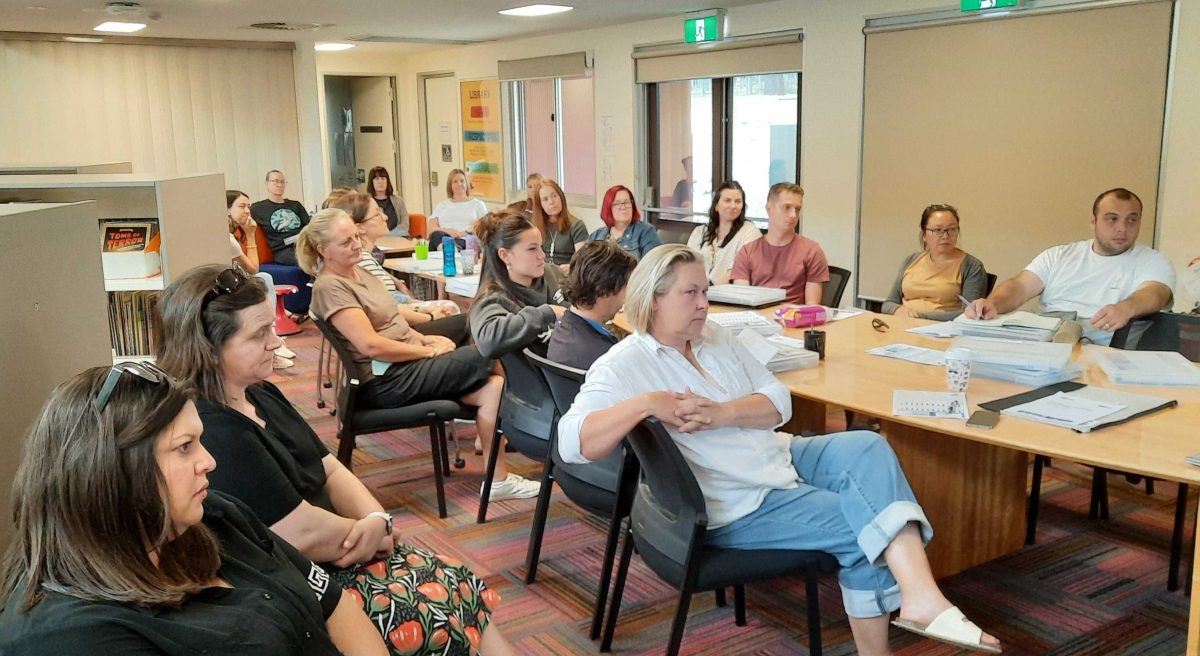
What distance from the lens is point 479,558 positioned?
11.4 feet

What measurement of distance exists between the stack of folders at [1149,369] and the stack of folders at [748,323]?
107 cm

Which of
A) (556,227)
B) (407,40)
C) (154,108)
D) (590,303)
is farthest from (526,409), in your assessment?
(407,40)

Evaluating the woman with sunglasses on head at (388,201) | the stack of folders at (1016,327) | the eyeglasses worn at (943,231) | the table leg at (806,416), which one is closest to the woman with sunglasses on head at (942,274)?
the eyeglasses worn at (943,231)

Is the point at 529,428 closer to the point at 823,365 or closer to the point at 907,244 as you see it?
the point at 823,365

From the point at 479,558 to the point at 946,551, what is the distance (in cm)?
157

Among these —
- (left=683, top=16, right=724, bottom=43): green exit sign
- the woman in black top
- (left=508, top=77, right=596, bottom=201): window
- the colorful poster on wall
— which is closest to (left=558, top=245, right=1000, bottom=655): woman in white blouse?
the woman in black top

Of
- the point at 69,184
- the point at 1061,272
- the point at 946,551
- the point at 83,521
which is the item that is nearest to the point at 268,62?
the point at 69,184

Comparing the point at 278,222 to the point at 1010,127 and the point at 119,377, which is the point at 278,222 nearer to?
the point at 1010,127

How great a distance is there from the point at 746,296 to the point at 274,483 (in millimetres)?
2602

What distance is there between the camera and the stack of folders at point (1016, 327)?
130 inches

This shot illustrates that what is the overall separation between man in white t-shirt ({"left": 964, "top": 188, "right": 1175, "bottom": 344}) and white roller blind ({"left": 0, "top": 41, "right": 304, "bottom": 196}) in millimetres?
6541

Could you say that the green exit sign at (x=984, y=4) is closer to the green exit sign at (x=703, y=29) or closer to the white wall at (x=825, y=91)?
the white wall at (x=825, y=91)

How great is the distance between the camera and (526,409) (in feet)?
11.2

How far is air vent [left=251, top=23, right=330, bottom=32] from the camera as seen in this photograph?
790 centimetres
